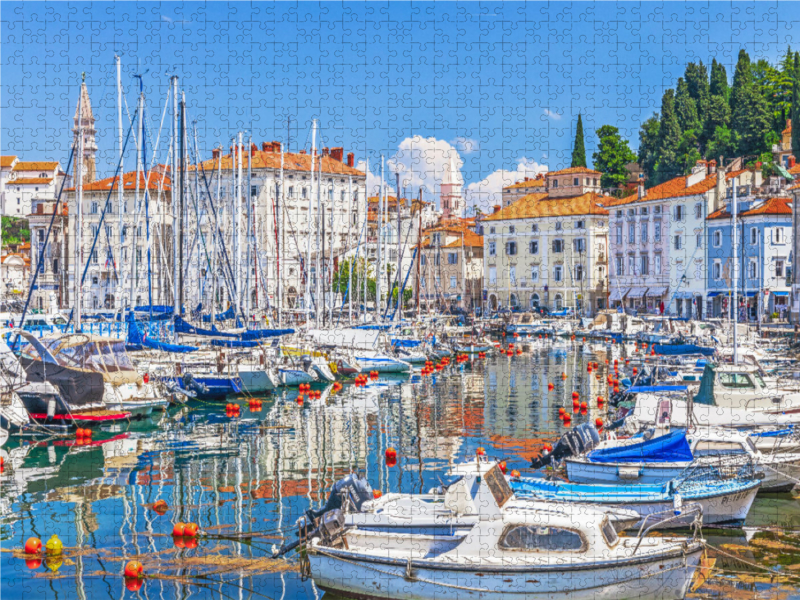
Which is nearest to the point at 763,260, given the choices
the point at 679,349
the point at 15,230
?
the point at 679,349

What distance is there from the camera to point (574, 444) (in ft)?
67.5

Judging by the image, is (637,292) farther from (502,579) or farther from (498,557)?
(502,579)

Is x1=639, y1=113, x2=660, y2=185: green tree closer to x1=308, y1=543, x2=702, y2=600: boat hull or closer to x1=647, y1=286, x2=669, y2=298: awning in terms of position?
x1=647, y1=286, x2=669, y2=298: awning

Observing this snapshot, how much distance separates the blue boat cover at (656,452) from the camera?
18.6 m

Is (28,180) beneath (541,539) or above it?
above

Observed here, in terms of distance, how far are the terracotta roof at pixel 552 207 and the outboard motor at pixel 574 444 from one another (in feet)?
223

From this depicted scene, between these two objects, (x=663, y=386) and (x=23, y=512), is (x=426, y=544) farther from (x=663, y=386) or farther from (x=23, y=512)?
(x=663, y=386)

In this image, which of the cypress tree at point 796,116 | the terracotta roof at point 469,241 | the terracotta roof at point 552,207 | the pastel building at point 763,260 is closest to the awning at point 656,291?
the pastel building at point 763,260

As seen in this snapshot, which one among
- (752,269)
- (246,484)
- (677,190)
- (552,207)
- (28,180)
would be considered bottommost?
(246,484)

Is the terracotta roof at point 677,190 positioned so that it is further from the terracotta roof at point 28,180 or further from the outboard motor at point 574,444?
the outboard motor at point 574,444

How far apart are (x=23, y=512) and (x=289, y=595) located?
7.15 metres

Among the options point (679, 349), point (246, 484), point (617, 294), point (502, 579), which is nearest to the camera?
point (502, 579)

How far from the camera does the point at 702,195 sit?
2963 inches

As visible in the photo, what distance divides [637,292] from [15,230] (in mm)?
67773
